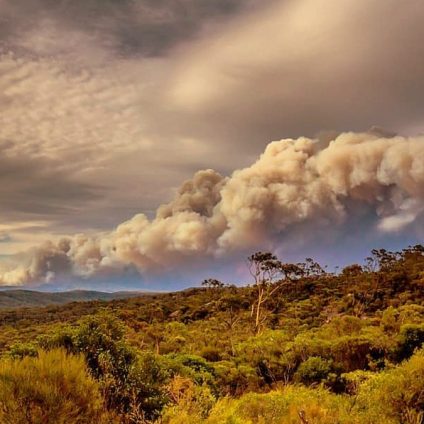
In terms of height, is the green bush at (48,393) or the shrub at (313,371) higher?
the green bush at (48,393)

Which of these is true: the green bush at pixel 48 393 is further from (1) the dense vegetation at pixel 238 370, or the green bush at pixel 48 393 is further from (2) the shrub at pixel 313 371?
(2) the shrub at pixel 313 371

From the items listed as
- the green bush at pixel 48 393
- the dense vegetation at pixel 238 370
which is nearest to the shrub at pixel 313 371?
the dense vegetation at pixel 238 370

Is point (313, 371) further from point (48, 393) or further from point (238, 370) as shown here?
point (48, 393)

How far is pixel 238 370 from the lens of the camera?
3083 cm

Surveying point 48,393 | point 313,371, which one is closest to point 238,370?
point 313,371

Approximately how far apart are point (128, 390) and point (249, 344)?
75.5 ft

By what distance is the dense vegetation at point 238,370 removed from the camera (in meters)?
9.91

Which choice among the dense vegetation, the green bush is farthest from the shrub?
the green bush

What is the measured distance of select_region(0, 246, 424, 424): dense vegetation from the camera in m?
9.91

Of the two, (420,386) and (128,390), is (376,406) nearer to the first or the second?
(420,386)

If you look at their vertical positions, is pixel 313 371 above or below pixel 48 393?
below

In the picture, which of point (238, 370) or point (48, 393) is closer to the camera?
point (48, 393)

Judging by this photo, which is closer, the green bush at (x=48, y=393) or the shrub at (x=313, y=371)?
the green bush at (x=48, y=393)

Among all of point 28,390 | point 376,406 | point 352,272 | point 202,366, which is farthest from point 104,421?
point 352,272
